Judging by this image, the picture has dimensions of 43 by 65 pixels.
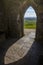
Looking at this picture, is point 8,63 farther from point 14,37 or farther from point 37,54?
point 14,37

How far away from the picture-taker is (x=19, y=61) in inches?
192

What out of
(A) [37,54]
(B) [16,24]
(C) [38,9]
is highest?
(C) [38,9]

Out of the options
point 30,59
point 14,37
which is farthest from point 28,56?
point 14,37

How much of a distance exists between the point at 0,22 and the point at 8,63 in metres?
4.51

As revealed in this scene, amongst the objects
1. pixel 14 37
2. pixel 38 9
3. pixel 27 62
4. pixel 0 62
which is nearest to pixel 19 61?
pixel 27 62

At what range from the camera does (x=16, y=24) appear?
9023mm

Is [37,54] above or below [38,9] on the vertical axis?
below

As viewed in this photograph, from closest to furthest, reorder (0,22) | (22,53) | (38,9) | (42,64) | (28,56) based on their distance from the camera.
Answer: (42,64) → (28,56) → (22,53) → (38,9) → (0,22)

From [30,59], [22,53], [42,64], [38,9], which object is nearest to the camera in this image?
[42,64]

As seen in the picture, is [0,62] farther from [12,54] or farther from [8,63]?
[12,54]

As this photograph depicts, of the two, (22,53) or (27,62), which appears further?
(22,53)

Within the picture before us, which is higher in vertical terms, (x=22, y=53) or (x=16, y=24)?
(x=16, y=24)

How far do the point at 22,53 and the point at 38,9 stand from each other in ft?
9.39

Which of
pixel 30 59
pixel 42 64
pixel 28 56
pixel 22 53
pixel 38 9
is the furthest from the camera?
pixel 38 9
